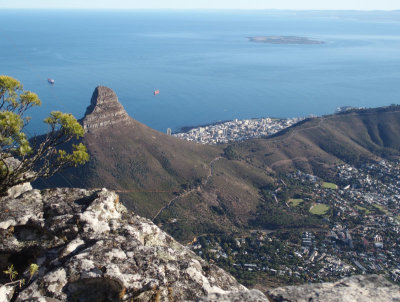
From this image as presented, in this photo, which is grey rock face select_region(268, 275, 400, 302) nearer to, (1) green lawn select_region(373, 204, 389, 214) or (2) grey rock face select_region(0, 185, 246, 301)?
(2) grey rock face select_region(0, 185, 246, 301)

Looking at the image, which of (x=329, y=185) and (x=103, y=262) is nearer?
(x=103, y=262)

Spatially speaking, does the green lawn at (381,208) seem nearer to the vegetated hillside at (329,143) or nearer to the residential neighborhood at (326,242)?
the residential neighborhood at (326,242)

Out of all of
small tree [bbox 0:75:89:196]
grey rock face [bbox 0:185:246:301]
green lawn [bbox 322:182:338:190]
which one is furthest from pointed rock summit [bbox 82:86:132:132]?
grey rock face [bbox 0:185:246:301]

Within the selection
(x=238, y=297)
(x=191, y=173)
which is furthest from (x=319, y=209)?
(x=238, y=297)

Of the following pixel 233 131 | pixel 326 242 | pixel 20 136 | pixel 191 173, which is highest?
pixel 20 136

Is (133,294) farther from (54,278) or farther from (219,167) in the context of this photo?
(219,167)

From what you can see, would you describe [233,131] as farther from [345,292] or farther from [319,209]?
[345,292]

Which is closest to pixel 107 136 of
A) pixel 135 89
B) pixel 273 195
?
pixel 273 195
